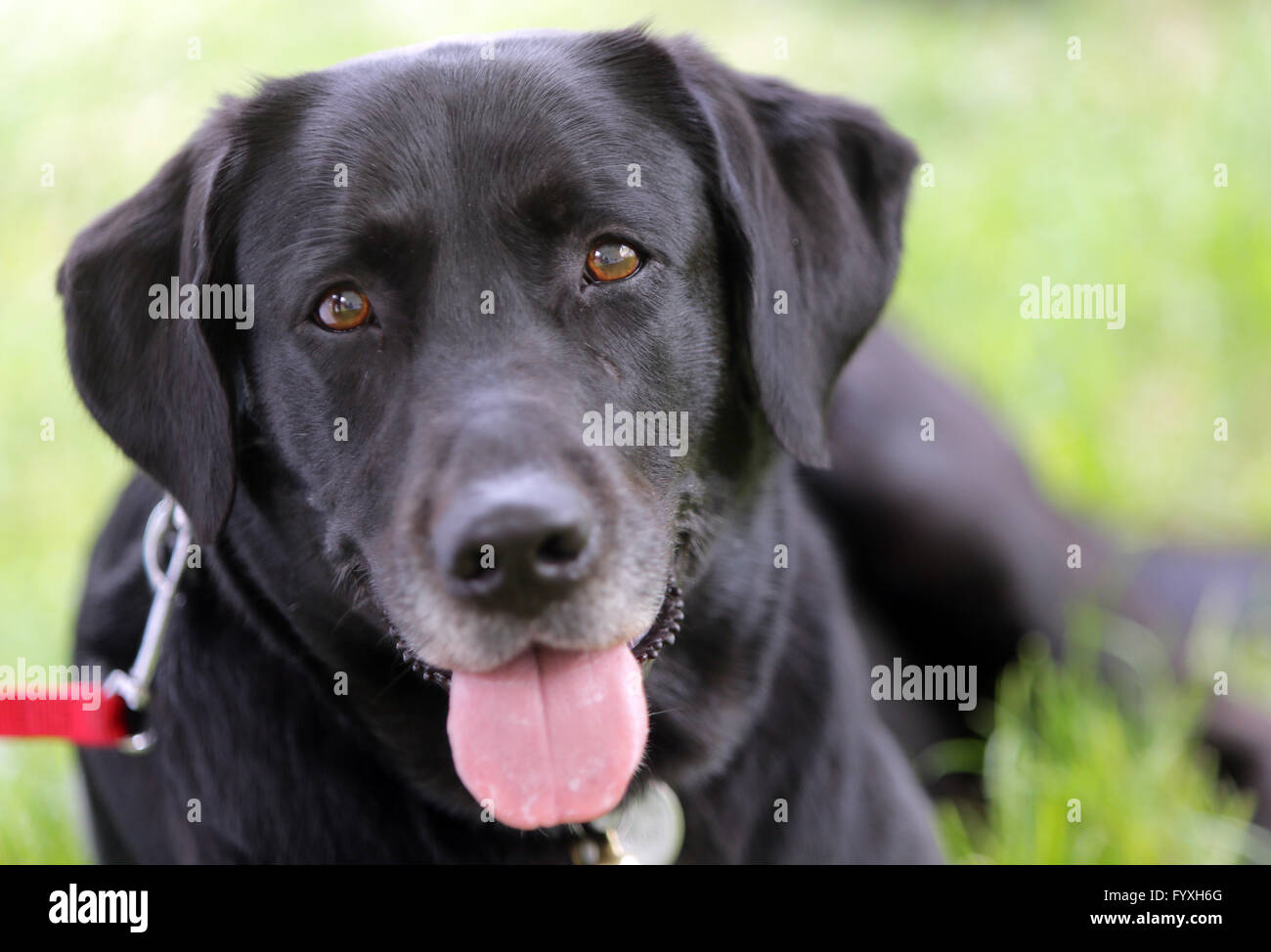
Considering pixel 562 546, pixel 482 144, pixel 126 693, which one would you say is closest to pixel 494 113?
pixel 482 144

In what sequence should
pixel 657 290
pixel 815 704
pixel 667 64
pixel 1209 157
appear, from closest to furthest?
pixel 657 290
pixel 667 64
pixel 815 704
pixel 1209 157

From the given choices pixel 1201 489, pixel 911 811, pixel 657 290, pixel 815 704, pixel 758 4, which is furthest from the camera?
pixel 758 4

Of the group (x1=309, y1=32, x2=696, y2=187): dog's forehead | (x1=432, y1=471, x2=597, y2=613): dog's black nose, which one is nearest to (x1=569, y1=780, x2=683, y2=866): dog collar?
(x1=432, y1=471, x2=597, y2=613): dog's black nose

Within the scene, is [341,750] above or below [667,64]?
below

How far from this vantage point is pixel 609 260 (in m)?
2.21

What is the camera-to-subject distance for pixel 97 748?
276 cm

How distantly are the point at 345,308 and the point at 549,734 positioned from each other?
0.74 m

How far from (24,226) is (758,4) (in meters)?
4.36

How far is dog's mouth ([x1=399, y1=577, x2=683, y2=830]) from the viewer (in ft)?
6.80

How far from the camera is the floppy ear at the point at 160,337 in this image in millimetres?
2250

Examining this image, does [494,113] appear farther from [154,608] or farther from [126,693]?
[126,693]

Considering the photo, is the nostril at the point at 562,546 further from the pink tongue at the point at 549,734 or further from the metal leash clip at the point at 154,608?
the metal leash clip at the point at 154,608
